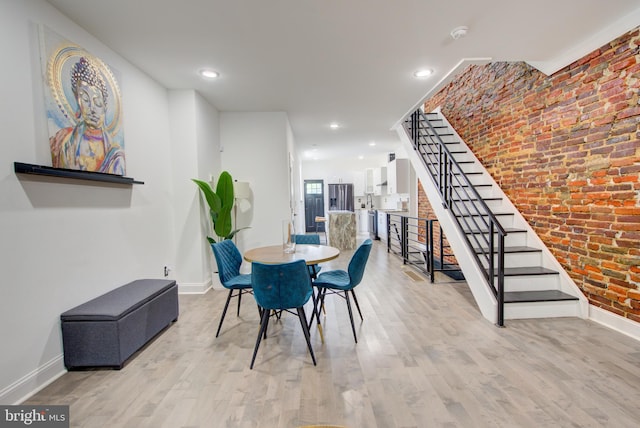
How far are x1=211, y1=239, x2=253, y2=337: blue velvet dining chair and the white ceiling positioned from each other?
1.95m

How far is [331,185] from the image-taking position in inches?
397

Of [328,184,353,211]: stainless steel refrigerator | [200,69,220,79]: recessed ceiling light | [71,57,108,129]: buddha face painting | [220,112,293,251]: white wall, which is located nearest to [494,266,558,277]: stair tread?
[220,112,293,251]: white wall

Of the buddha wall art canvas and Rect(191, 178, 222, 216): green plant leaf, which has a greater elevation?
the buddha wall art canvas

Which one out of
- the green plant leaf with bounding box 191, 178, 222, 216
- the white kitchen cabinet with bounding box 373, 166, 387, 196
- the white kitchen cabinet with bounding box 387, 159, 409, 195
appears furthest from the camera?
the white kitchen cabinet with bounding box 373, 166, 387, 196

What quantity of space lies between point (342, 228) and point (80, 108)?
5592 mm

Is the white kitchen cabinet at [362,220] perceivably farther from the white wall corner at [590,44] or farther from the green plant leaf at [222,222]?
the white wall corner at [590,44]

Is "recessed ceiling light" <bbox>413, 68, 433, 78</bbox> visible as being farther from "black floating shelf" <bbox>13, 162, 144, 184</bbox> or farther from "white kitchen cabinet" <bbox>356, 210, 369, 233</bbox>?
"white kitchen cabinet" <bbox>356, 210, 369, 233</bbox>

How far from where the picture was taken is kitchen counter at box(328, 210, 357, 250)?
710 cm

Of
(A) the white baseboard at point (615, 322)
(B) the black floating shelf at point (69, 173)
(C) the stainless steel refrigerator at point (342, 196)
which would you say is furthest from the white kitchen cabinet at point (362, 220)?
(B) the black floating shelf at point (69, 173)

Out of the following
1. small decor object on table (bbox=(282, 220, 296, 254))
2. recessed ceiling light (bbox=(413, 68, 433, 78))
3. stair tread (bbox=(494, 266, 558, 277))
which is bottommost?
stair tread (bbox=(494, 266, 558, 277))

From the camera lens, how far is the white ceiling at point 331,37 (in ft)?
7.12

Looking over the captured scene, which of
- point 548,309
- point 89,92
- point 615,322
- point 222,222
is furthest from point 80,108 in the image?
point 615,322

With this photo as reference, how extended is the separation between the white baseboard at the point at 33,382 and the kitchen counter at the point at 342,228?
559cm

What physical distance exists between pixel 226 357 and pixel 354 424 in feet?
3.91
